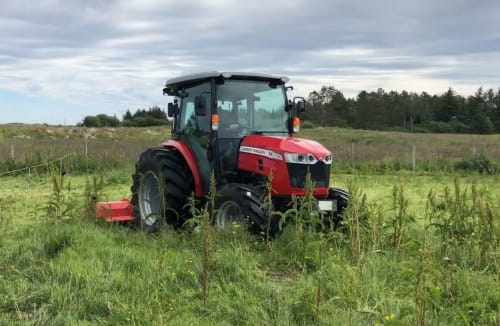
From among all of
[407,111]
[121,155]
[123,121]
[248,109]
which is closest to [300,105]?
[248,109]

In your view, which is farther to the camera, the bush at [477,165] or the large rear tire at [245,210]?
the bush at [477,165]

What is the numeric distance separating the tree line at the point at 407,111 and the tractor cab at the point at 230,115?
197ft

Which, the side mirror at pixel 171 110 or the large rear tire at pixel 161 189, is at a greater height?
the side mirror at pixel 171 110

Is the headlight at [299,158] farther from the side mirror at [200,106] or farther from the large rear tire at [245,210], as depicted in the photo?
the side mirror at [200,106]

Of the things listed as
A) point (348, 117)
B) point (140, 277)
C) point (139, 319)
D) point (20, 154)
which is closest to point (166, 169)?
point (140, 277)

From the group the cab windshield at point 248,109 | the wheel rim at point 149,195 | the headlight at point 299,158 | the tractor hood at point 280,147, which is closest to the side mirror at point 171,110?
the wheel rim at point 149,195

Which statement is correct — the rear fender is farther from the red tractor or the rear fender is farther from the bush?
the bush

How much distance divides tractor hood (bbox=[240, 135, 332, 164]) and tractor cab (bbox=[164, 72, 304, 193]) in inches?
12.2

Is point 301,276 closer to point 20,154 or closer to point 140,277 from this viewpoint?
point 140,277

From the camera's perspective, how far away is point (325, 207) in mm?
6359

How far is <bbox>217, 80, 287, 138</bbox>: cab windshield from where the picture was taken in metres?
6.95

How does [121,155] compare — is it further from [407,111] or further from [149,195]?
[407,111]

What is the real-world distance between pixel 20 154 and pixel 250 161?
1376 cm

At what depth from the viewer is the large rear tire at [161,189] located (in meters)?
6.85
